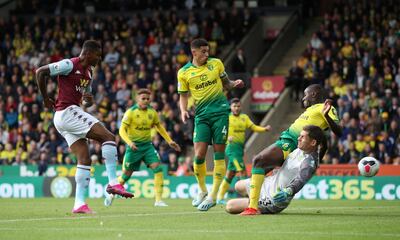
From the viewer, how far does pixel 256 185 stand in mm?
13531

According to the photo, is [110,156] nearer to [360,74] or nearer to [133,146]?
[133,146]

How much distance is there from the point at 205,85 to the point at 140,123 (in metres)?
4.34

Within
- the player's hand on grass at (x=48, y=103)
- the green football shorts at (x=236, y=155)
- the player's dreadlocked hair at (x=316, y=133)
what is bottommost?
the green football shorts at (x=236, y=155)

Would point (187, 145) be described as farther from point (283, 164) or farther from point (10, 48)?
point (283, 164)

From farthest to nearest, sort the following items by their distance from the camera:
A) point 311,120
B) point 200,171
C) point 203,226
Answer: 1. point 200,171
2. point 311,120
3. point 203,226

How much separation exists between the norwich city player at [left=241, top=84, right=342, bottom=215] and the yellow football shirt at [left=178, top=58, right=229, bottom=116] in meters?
2.14

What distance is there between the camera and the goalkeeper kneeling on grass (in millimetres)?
13359

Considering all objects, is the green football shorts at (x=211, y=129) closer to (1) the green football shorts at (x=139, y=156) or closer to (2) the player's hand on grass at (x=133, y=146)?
(2) the player's hand on grass at (x=133, y=146)

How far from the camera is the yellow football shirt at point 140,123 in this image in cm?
2030

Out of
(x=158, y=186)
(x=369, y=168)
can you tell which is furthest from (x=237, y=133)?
(x=369, y=168)

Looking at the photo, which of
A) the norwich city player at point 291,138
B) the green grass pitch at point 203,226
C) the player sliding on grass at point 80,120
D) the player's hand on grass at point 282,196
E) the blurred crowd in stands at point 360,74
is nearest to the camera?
the green grass pitch at point 203,226

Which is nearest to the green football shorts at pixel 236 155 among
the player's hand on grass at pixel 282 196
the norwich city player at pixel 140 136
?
Result: the norwich city player at pixel 140 136

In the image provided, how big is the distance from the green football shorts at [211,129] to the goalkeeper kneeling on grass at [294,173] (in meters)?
2.33

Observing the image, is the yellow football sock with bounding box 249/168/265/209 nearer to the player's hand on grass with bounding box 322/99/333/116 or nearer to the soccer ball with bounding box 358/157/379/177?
the player's hand on grass with bounding box 322/99/333/116
